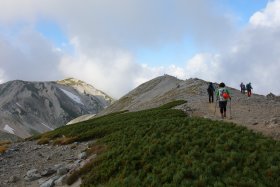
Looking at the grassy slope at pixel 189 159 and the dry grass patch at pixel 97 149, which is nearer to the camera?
the grassy slope at pixel 189 159

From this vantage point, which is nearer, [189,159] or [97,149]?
[189,159]

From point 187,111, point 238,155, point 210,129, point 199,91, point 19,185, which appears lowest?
point 19,185

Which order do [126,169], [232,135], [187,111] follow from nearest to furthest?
[126,169] < [232,135] < [187,111]

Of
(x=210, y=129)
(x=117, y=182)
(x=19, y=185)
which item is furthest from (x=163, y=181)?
(x=19, y=185)

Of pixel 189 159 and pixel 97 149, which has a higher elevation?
pixel 97 149

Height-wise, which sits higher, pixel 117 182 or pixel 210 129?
pixel 210 129

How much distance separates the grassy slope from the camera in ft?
56.9

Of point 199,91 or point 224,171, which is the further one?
point 199,91

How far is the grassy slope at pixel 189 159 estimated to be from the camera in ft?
56.9

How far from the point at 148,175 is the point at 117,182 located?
1586 millimetres

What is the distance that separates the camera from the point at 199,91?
216 ft

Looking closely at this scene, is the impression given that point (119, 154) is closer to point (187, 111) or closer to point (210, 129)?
point (210, 129)

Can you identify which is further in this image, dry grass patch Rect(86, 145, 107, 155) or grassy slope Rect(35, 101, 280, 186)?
dry grass patch Rect(86, 145, 107, 155)

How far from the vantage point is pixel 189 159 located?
19844 millimetres
